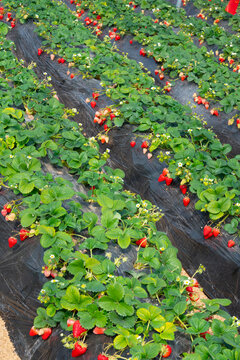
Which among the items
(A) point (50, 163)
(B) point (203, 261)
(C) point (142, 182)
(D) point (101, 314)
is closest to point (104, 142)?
(C) point (142, 182)

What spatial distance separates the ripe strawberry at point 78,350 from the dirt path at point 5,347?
711 mm

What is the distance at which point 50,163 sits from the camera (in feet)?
13.6

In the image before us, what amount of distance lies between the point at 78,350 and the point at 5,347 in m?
0.90

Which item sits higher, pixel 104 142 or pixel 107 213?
pixel 107 213

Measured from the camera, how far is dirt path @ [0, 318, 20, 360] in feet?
10.0

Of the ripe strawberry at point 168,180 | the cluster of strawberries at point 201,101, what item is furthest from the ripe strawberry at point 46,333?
the cluster of strawberries at point 201,101

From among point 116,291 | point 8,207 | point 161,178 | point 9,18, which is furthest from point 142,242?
point 9,18

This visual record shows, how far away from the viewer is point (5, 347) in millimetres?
3119

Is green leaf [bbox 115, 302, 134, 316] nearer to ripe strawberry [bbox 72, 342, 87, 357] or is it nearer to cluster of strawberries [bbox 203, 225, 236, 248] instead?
ripe strawberry [bbox 72, 342, 87, 357]

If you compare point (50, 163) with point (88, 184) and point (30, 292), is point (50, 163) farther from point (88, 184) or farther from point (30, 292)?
point (30, 292)

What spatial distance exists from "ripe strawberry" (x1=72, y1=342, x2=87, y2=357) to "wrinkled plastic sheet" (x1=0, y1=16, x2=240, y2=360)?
38 millimetres

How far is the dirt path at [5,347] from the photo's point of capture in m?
3.05

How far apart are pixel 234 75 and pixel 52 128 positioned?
3743 millimetres

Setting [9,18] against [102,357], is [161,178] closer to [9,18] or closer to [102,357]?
[102,357]
